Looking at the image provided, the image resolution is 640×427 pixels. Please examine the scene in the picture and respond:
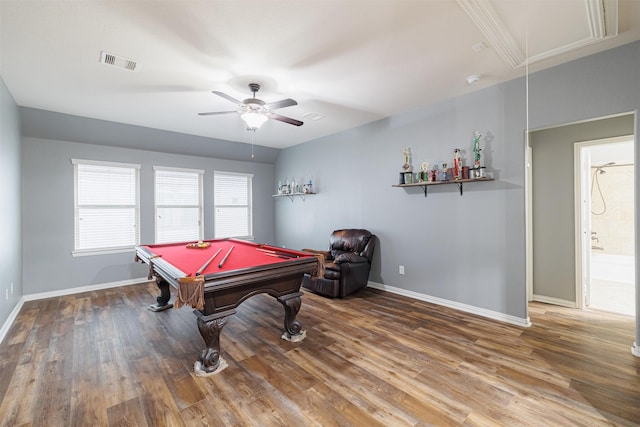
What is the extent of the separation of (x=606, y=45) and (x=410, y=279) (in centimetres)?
332

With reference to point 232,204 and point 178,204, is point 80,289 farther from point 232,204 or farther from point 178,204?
point 232,204

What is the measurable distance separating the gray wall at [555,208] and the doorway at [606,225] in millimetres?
97

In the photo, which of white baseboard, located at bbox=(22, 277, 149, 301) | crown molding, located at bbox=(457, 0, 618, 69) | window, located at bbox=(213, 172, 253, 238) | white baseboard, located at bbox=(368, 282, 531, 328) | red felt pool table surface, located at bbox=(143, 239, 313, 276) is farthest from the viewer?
window, located at bbox=(213, 172, 253, 238)

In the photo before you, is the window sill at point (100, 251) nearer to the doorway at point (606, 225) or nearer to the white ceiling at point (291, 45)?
the white ceiling at point (291, 45)

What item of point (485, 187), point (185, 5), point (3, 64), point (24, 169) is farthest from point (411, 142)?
point (24, 169)

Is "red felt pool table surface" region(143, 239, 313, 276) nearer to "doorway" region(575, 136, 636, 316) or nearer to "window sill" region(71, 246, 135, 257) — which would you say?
"window sill" region(71, 246, 135, 257)

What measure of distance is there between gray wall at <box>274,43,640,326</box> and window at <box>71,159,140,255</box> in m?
3.92

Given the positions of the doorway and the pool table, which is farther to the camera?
the doorway

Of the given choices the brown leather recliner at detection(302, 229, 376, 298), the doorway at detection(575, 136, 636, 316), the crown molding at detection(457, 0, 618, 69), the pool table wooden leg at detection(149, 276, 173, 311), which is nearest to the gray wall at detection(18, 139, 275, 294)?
the pool table wooden leg at detection(149, 276, 173, 311)

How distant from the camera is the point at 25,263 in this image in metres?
4.28

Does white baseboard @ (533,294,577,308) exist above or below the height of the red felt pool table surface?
below

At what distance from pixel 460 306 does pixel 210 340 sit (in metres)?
3.11

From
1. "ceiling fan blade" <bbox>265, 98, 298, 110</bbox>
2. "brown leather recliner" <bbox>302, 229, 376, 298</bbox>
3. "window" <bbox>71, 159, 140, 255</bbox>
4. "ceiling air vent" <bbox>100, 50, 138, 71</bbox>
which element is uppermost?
"ceiling air vent" <bbox>100, 50, 138, 71</bbox>

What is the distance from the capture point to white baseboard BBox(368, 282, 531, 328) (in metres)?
3.22
